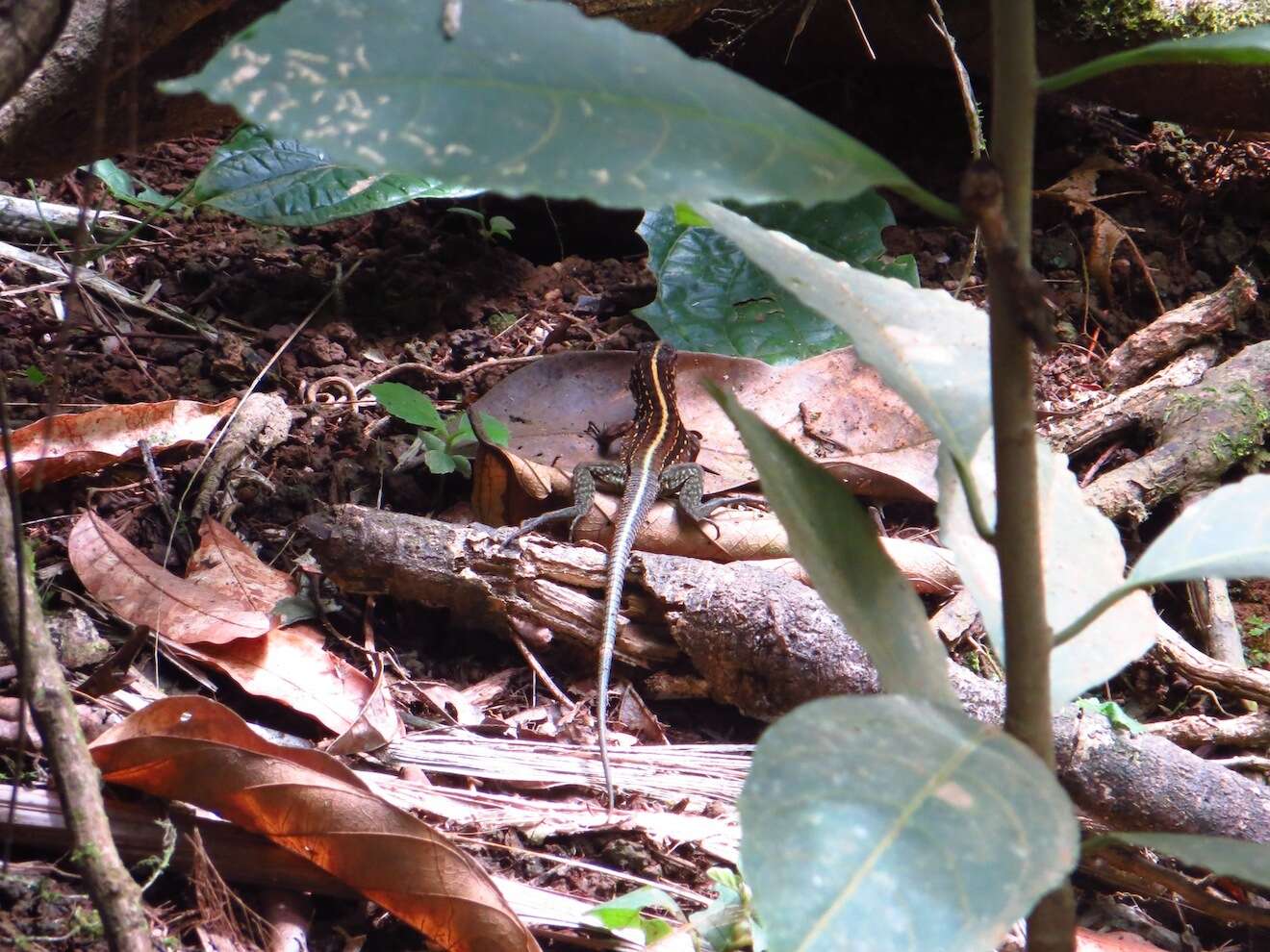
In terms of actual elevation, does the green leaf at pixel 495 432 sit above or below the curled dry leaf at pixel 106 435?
below

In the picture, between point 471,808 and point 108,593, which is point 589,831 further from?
point 108,593

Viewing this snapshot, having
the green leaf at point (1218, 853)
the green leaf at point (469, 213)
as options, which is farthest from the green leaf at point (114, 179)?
the green leaf at point (1218, 853)

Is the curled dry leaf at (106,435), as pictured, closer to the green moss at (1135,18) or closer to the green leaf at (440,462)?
the green leaf at (440,462)

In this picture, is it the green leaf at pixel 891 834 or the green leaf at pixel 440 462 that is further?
the green leaf at pixel 440 462

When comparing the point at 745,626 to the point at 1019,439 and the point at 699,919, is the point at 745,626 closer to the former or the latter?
the point at 699,919

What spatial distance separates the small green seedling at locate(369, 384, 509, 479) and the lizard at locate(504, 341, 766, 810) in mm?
293

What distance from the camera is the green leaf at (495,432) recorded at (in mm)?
3211

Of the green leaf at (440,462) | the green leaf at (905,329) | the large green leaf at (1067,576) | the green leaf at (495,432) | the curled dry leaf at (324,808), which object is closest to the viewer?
the green leaf at (905,329)

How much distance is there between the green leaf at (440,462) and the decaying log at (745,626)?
34 cm

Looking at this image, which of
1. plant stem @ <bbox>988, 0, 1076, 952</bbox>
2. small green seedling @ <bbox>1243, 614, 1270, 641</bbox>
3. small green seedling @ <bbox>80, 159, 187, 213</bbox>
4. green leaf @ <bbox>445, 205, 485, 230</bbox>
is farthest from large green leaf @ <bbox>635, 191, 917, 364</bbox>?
plant stem @ <bbox>988, 0, 1076, 952</bbox>

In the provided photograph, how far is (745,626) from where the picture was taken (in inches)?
99.2

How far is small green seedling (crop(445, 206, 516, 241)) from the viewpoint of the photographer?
435 centimetres

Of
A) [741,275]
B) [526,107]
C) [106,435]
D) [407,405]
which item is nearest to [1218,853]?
[526,107]

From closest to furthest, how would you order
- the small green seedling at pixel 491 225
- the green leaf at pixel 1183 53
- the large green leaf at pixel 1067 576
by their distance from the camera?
the green leaf at pixel 1183 53, the large green leaf at pixel 1067 576, the small green seedling at pixel 491 225
